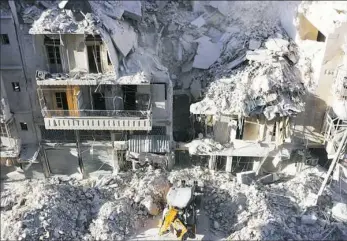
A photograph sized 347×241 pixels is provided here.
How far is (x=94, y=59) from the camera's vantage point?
25.9 meters

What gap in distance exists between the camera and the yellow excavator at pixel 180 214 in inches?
997

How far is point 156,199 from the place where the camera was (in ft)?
91.8

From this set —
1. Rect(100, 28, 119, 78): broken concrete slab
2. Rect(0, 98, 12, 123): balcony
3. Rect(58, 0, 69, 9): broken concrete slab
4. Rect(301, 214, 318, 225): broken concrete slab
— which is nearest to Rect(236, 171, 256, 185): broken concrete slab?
Rect(301, 214, 318, 225): broken concrete slab

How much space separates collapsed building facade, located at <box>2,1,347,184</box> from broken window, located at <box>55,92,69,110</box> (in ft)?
0.24

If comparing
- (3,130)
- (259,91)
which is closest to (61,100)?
(3,130)

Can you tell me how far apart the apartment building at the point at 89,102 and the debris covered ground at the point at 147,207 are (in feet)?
7.16

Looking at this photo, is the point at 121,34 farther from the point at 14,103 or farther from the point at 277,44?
the point at 277,44

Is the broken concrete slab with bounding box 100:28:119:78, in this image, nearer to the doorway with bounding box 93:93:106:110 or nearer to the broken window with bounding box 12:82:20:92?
the doorway with bounding box 93:93:106:110

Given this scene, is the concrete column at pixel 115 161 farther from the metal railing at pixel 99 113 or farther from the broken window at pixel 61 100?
the broken window at pixel 61 100

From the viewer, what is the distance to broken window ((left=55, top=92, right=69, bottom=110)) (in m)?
27.0

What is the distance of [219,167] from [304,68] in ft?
34.3

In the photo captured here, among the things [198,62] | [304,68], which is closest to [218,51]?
[198,62]

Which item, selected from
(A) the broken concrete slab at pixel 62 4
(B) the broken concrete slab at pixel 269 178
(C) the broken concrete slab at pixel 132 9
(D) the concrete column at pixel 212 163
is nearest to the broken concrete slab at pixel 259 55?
(D) the concrete column at pixel 212 163

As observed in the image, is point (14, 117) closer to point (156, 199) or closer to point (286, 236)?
point (156, 199)
